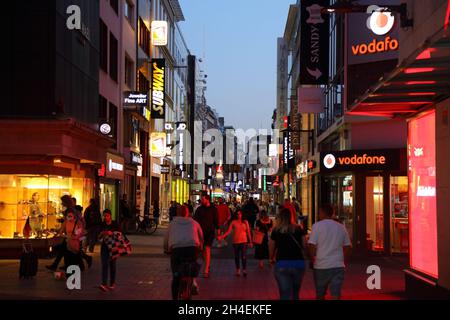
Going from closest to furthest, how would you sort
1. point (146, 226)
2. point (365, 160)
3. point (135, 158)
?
point (365, 160) < point (146, 226) < point (135, 158)

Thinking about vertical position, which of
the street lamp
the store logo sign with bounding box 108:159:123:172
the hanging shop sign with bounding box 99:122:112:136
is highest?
the street lamp

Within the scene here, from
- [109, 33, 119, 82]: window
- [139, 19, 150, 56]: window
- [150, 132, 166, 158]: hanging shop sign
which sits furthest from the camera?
[150, 132, 166, 158]: hanging shop sign

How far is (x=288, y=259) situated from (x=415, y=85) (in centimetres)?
356

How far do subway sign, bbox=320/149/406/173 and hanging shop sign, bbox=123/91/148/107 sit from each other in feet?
52.8

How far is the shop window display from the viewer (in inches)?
906

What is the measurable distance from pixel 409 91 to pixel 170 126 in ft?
153

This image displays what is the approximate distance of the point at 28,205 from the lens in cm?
2330

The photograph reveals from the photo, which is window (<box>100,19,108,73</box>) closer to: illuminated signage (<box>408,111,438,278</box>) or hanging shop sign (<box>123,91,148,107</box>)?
hanging shop sign (<box>123,91,148,107</box>)

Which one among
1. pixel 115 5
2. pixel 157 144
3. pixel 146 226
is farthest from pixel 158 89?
pixel 146 226

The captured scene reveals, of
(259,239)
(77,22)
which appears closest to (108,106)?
(77,22)

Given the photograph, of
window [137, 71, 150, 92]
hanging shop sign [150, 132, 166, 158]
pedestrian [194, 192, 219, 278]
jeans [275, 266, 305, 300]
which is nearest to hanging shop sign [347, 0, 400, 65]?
pedestrian [194, 192, 219, 278]

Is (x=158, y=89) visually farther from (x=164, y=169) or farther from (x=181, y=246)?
(x=181, y=246)
